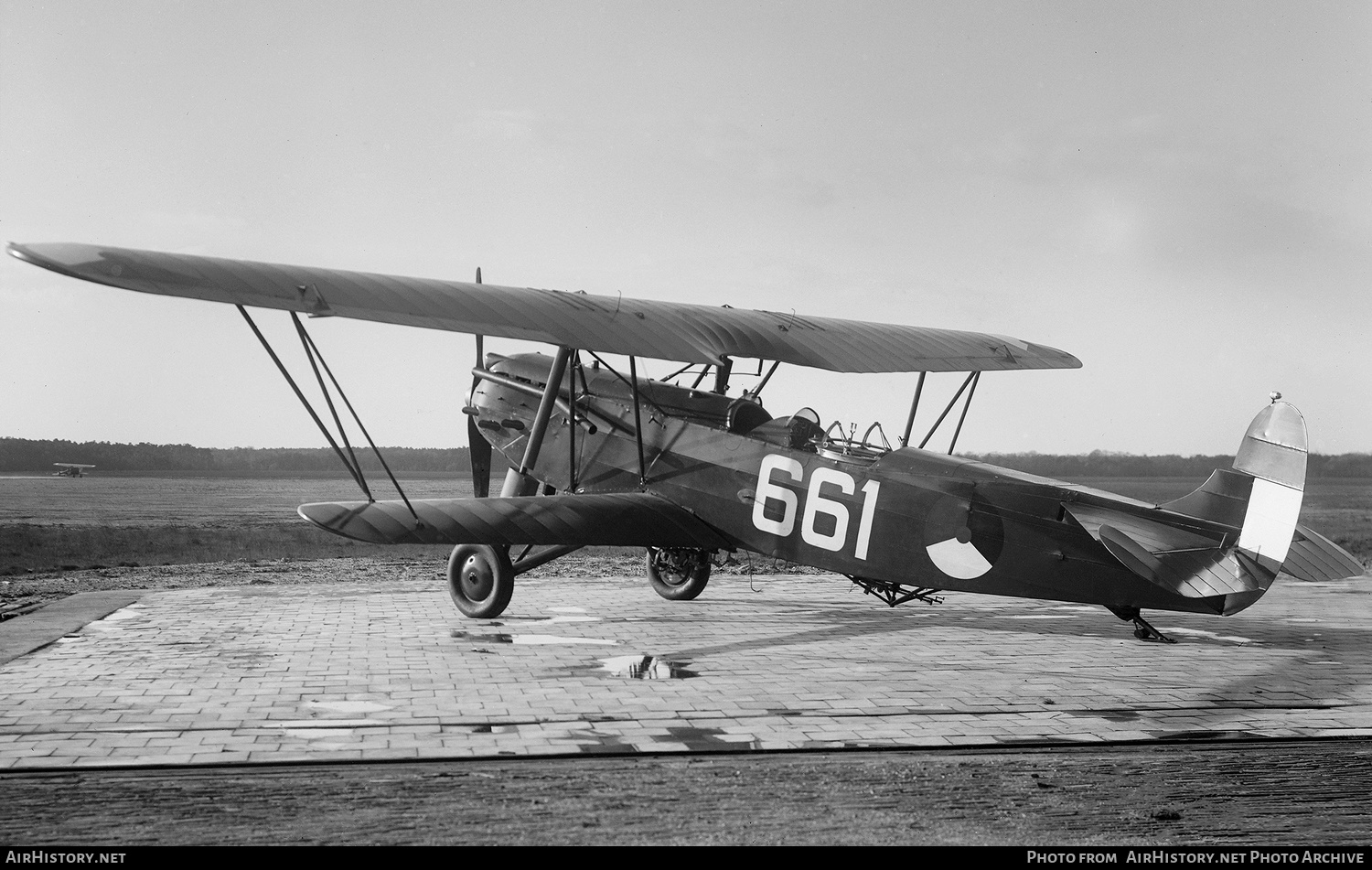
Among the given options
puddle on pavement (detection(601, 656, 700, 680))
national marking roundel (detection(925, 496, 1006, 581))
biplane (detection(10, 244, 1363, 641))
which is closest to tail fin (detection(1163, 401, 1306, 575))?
biplane (detection(10, 244, 1363, 641))

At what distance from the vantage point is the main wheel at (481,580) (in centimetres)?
947

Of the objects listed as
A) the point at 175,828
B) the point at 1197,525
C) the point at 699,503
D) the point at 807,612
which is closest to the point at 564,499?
the point at 699,503

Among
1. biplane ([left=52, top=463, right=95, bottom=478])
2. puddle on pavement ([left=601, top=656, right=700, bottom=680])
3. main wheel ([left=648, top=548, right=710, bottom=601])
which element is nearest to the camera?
puddle on pavement ([left=601, top=656, right=700, bottom=680])

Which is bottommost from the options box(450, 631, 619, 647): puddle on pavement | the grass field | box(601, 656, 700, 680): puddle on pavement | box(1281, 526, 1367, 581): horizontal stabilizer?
the grass field

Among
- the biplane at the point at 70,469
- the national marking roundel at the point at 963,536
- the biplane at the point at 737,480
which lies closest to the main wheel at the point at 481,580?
the biplane at the point at 737,480

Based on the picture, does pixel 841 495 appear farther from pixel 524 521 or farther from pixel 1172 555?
pixel 524 521

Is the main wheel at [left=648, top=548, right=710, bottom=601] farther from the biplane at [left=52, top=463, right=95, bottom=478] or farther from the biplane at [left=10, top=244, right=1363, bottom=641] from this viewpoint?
the biplane at [left=52, top=463, right=95, bottom=478]

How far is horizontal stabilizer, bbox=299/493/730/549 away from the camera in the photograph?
8469 mm

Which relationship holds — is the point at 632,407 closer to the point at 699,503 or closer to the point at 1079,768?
the point at 699,503

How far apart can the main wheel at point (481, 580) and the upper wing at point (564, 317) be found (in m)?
2.32

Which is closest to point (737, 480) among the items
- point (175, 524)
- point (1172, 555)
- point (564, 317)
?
point (564, 317)

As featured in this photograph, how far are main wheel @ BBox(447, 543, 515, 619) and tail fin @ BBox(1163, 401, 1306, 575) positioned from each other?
5.44 m

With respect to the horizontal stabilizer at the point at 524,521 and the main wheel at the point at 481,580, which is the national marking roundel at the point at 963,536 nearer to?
the horizontal stabilizer at the point at 524,521

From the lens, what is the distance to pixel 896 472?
8.30 m
